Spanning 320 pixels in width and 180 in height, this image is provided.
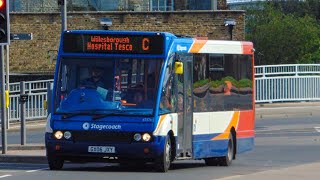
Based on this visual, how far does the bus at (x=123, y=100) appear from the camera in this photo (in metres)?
17.4

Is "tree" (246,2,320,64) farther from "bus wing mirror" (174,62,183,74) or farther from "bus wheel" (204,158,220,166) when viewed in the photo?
"bus wing mirror" (174,62,183,74)

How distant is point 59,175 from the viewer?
17.2m

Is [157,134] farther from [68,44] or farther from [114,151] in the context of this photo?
[68,44]

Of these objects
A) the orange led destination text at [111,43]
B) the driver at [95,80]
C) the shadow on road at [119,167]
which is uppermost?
the orange led destination text at [111,43]

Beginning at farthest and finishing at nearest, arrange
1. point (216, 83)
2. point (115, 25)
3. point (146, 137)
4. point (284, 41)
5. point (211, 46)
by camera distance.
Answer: point (284, 41)
point (115, 25)
point (216, 83)
point (211, 46)
point (146, 137)

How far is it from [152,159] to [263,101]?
26.7 m

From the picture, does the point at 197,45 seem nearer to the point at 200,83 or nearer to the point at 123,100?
the point at 200,83

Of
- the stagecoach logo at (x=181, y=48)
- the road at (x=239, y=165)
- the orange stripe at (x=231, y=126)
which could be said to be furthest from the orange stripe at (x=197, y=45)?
the road at (x=239, y=165)

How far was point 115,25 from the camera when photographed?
47469mm

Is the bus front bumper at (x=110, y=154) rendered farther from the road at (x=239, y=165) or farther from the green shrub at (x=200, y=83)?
the green shrub at (x=200, y=83)

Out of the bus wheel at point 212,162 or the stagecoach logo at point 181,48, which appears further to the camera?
the bus wheel at point 212,162

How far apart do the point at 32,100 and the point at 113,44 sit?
2058cm

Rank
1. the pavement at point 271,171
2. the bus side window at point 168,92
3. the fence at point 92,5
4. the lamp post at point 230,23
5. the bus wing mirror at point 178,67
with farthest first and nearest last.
→ 1. the fence at point 92,5
2. the lamp post at point 230,23
3. the bus wing mirror at point 178,67
4. the bus side window at point 168,92
5. the pavement at point 271,171

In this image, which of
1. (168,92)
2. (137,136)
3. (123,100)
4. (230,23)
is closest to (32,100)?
(230,23)
